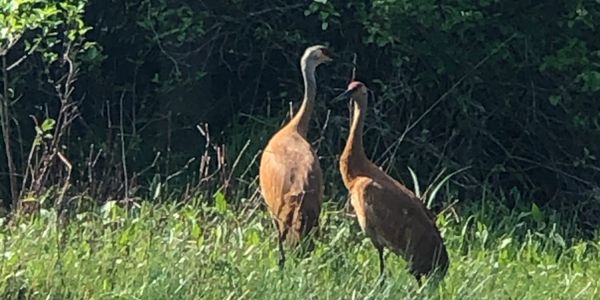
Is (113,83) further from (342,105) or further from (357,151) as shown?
(357,151)

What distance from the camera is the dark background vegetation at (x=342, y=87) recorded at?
32.6ft

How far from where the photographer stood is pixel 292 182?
7.99 meters

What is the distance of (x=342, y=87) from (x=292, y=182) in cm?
277

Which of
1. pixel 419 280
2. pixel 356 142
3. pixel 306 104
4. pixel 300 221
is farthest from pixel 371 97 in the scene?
pixel 419 280

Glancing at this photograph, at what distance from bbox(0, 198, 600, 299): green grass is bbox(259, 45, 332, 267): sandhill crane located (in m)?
0.14

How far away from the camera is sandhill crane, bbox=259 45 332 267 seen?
25.0 feet

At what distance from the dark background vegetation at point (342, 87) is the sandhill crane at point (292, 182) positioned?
33.4 inches

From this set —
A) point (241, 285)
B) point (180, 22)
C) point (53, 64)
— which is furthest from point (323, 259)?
point (53, 64)

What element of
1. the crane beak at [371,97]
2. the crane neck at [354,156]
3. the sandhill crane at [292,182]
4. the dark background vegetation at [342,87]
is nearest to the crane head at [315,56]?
the sandhill crane at [292,182]

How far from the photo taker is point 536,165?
10.6 m

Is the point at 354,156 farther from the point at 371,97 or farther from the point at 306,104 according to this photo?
the point at 371,97

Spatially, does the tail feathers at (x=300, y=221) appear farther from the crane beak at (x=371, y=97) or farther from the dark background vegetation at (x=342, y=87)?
the crane beak at (x=371, y=97)

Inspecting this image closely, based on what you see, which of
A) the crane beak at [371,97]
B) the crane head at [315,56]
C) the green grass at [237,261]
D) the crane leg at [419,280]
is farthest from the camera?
the crane beak at [371,97]

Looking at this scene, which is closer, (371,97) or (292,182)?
(292,182)
